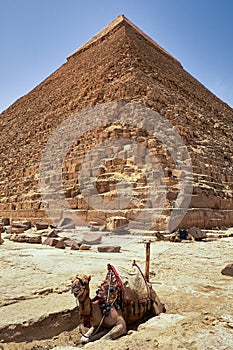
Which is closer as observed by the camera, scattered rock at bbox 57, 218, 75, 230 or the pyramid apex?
scattered rock at bbox 57, 218, 75, 230

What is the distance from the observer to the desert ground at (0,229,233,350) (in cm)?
186

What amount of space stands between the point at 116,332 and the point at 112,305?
18 centimetres

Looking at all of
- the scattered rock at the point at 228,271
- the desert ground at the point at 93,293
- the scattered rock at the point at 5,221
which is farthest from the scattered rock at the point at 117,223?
the scattered rock at the point at 5,221

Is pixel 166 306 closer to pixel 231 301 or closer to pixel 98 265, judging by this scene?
pixel 231 301

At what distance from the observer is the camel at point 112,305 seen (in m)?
1.98

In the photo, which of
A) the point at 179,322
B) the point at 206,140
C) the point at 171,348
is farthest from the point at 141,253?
the point at 206,140

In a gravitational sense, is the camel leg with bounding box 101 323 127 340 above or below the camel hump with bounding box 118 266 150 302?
below

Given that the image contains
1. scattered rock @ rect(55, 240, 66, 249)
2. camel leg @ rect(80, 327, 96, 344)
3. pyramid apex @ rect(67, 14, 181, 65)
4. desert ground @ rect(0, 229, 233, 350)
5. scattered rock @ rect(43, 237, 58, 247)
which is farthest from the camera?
pyramid apex @ rect(67, 14, 181, 65)

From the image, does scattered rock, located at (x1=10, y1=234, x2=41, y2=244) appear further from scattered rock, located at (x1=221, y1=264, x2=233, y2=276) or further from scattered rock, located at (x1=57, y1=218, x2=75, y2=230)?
scattered rock, located at (x1=221, y1=264, x2=233, y2=276)

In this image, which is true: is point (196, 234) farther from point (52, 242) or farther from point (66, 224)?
point (66, 224)

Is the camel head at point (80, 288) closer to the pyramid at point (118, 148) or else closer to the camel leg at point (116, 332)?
the camel leg at point (116, 332)

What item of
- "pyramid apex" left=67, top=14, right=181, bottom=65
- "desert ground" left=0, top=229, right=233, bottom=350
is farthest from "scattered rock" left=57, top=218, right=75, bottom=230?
"pyramid apex" left=67, top=14, right=181, bottom=65

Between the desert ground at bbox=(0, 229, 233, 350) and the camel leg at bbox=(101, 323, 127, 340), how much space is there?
0.05 metres

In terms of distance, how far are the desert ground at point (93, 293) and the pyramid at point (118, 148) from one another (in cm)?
435
